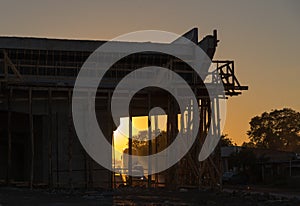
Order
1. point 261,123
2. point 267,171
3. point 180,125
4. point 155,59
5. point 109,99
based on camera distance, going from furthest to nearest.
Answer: point 261,123
point 267,171
point 155,59
point 180,125
point 109,99

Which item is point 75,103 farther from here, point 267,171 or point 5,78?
point 267,171

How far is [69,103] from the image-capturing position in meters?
30.3

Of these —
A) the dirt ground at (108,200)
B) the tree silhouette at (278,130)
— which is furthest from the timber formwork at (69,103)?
the tree silhouette at (278,130)

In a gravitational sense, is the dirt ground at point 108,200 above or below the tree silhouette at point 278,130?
below

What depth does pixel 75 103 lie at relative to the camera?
31.3m

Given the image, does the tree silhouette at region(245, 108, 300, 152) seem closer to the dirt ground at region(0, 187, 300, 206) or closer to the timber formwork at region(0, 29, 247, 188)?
the timber formwork at region(0, 29, 247, 188)

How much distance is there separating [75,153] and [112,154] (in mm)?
2088

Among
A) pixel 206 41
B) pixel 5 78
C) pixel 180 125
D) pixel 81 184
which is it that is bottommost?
pixel 81 184

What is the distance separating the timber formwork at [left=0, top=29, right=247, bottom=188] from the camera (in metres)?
30.9

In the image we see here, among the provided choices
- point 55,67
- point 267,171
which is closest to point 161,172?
point 55,67

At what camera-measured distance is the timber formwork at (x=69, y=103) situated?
30.9 meters

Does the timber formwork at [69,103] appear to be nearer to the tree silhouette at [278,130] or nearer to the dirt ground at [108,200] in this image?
the dirt ground at [108,200]

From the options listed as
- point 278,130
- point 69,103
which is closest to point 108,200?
point 69,103

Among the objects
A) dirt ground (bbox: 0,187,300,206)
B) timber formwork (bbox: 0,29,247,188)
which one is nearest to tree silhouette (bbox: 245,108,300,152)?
timber formwork (bbox: 0,29,247,188)
